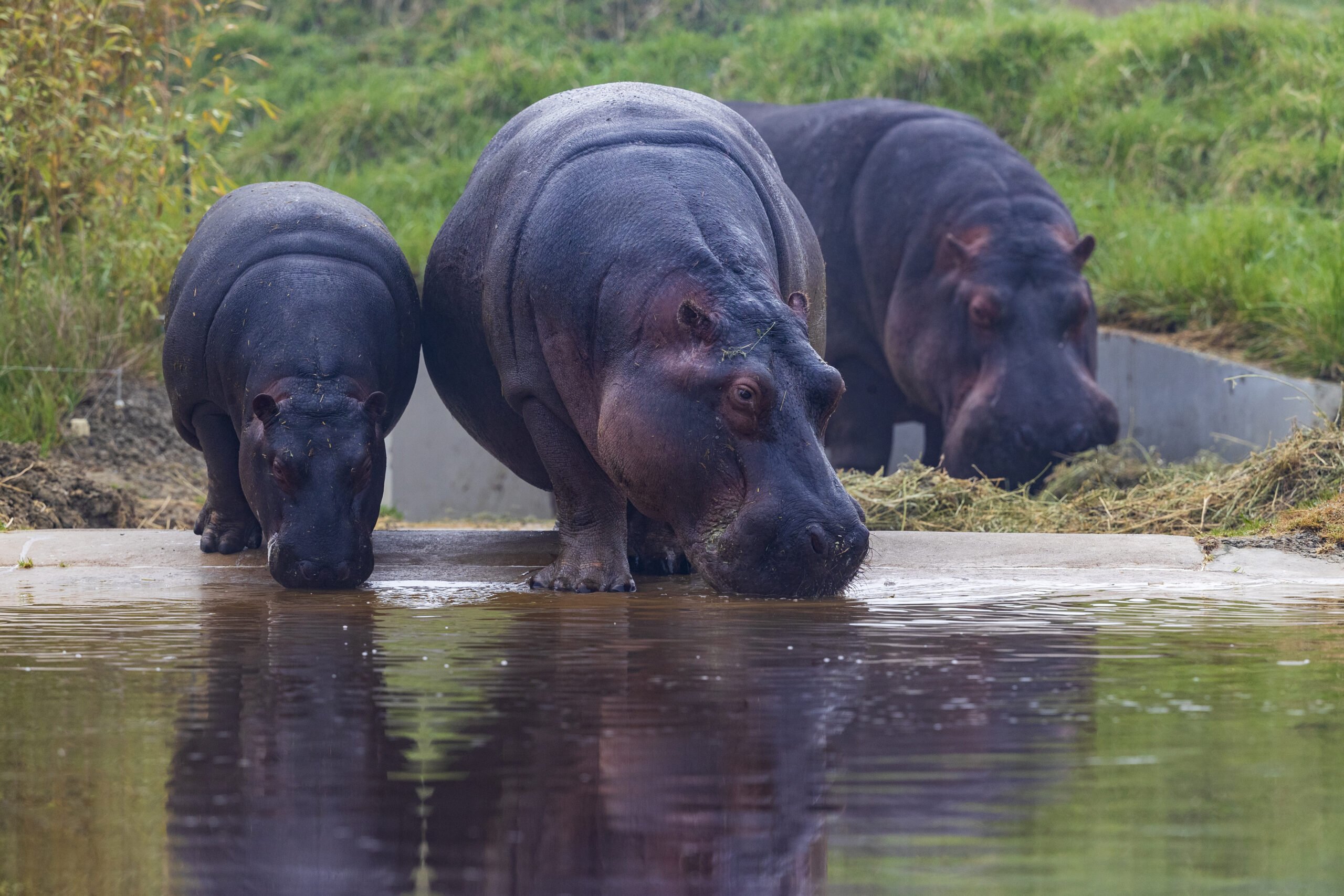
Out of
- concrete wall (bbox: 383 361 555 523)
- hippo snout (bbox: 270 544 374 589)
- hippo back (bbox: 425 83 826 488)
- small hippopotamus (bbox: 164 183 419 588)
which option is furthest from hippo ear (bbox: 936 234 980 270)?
hippo snout (bbox: 270 544 374 589)

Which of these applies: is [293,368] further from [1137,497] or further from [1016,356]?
[1137,497]

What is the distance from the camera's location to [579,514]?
5395 millimetres

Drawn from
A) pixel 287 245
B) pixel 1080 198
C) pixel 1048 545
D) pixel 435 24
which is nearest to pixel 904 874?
pixel 1048 545

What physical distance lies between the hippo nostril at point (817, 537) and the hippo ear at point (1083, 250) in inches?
165

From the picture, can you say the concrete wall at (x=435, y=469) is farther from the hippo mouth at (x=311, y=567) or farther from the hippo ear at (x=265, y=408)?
the hippo mouth at (x=311, y=567)

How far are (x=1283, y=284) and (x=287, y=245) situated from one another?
5.99 meters

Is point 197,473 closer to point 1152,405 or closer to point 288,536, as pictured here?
point 288,536

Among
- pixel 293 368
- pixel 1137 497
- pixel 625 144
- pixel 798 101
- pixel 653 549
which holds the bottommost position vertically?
pixel 1137 497

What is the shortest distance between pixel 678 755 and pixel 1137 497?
19.1 feet

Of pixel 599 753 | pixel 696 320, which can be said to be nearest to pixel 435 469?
pixel 696 320

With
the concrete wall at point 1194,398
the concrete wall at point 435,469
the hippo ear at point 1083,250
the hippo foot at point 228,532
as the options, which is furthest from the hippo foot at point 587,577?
the concrete wall at point 435,469

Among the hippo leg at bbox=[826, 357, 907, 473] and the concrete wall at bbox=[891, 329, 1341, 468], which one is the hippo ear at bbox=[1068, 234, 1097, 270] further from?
the hippo leg at bbox=[826, 357, 907, 473]

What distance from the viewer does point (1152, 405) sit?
403 inches

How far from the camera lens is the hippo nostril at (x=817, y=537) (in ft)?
15.1
